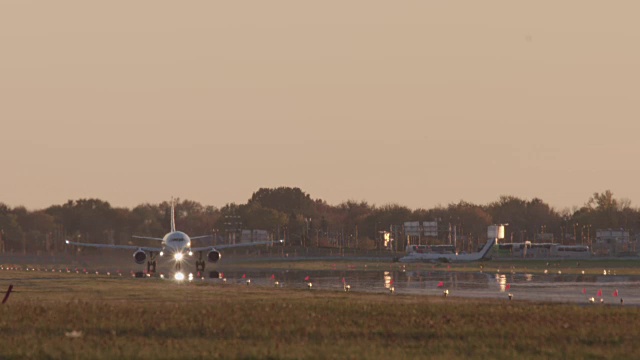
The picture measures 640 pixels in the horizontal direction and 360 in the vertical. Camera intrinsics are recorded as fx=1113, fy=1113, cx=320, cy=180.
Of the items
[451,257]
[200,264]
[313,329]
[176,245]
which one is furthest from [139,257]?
A: [313,329]

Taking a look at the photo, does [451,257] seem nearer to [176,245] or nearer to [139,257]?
[176,245]

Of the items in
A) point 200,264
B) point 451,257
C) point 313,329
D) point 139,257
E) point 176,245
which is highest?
point 176,245

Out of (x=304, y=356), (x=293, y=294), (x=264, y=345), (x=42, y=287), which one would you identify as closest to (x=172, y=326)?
(x=264, y=345)

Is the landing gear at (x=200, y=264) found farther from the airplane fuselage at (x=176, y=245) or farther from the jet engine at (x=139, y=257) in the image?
the jet engine at (x=139, y=257)

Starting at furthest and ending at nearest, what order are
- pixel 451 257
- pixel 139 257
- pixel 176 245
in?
1. pixel 451 257
2. pixel 139 257
3. pixel 176 245

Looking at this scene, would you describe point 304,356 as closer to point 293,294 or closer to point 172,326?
point 172,326

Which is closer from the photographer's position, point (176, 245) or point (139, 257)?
point (176, 245)

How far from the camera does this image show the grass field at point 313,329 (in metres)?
28.0

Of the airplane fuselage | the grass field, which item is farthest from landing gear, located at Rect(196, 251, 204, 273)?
the grass field

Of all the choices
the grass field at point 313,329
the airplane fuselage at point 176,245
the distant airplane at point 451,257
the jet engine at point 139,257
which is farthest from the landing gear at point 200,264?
the distant airplane at point 451,257

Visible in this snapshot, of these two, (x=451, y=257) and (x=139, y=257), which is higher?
(x=451, y=257)

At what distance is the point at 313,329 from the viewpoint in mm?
33531

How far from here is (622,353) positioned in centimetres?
2786

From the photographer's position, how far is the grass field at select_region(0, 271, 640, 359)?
27953mm
